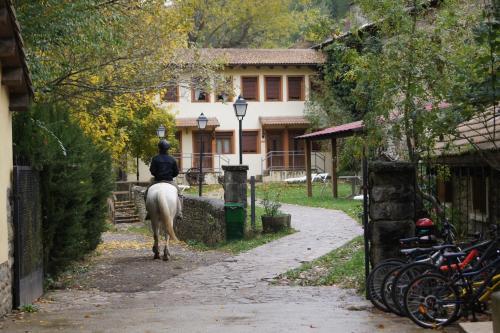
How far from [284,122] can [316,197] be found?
14673 millimetres

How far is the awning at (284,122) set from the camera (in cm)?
4569

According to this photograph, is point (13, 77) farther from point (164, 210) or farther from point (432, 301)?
point (164, 210)

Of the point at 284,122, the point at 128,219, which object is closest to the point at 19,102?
the point at 128,219

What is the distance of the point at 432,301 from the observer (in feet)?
25.1

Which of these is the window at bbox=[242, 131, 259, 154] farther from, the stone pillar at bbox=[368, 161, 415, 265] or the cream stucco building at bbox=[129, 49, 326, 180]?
the stone pillar at bbox=[368, 161, 415, 265]

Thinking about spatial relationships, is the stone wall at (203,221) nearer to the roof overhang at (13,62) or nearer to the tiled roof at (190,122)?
the roof overhang at (13,62)

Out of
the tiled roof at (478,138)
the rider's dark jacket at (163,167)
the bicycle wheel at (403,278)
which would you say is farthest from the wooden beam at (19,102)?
the tiled roof at (478,138)

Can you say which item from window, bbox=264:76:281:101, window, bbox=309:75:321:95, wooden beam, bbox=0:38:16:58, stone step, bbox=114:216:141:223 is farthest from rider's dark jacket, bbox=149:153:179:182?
window, bbox=264:76:281:101

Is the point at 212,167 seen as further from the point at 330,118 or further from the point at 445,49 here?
the point at 445,49

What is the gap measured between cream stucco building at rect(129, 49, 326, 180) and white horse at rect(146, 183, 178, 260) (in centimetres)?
3013

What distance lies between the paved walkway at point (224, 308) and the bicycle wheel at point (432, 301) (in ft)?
0.59

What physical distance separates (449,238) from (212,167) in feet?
122

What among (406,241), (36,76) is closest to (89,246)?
(36,76)

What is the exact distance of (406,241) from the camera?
9094 millimetres
